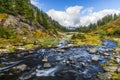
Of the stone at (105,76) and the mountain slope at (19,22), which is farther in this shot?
the mountain slope at (19,22)

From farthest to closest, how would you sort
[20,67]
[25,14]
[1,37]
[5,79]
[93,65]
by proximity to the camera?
[25,14] → [1,37] → [93,65] → [20,67] → [5,79]

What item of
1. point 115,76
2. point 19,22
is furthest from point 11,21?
point 115,76

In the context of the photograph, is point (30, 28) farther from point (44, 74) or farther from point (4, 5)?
point (44, 74)

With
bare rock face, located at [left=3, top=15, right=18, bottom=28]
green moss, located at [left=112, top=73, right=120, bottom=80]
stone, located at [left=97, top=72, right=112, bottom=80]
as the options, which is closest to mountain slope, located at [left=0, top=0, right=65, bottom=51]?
bare rock face, located at [left=3, top=15, right=18, bottom=28]

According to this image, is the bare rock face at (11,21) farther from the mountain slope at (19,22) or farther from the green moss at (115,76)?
the green moss at (115,76)

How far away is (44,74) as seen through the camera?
2786cm

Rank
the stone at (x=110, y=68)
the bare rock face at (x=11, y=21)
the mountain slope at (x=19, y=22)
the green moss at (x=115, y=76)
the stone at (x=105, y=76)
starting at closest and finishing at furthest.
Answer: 1. the green moss at (x=115, y=76)
2. the stone at (x=105, y=76)
3. the stone at (x=110, y=68)
4. the mountain slope at (x=19, y=22)
5. the bare rock face at (x=11, y=21)

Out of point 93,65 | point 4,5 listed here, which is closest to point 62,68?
point 93,65

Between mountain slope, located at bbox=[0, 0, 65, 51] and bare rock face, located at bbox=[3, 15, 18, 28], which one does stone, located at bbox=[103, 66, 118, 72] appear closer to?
mountain slope, located at bbox=[0, 0, 65, 51]

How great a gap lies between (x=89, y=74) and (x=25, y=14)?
8517 centimetres

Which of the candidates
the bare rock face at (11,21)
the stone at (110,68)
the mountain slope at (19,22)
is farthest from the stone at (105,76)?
the bare rock face at (11,21)

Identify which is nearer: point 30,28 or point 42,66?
point 42,66

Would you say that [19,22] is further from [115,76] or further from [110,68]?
[115,76]

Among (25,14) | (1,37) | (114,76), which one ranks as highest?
(25,14)
